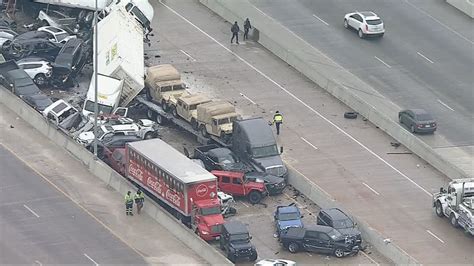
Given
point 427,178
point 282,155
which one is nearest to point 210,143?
point 282,155

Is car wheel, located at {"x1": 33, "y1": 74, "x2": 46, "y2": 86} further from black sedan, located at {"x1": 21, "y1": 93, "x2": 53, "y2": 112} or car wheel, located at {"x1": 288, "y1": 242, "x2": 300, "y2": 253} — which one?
car wheel, located at {"x1": 288, "y1": 242, "x2": 300, "y2": 253}

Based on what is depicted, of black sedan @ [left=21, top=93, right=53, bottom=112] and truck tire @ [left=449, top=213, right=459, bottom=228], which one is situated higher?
black sedan @ [left=21, top=93, right=53, bottom=112]

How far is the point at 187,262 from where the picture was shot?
8606 centimetres

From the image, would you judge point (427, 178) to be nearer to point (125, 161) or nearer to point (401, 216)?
point (401, 216)

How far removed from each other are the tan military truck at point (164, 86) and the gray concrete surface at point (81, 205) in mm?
7335

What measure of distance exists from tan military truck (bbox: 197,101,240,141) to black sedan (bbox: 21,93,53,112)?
8.55 meters

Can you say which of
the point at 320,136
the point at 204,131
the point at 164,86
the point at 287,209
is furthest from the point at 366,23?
the point at 287,209

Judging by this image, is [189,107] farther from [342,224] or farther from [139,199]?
[342,224]

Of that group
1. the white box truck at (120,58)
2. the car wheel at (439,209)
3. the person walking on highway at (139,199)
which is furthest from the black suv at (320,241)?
the white box truck at (120,58)

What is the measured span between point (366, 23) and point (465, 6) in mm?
8698

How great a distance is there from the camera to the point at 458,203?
90.7 m

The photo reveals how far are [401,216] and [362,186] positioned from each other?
378 cm

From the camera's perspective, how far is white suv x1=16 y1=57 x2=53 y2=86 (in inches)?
4146

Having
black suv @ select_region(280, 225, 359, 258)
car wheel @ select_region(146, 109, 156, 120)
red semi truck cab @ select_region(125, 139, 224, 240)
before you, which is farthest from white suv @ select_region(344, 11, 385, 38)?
black suv @ select_region(280, 225, 359, 258)
